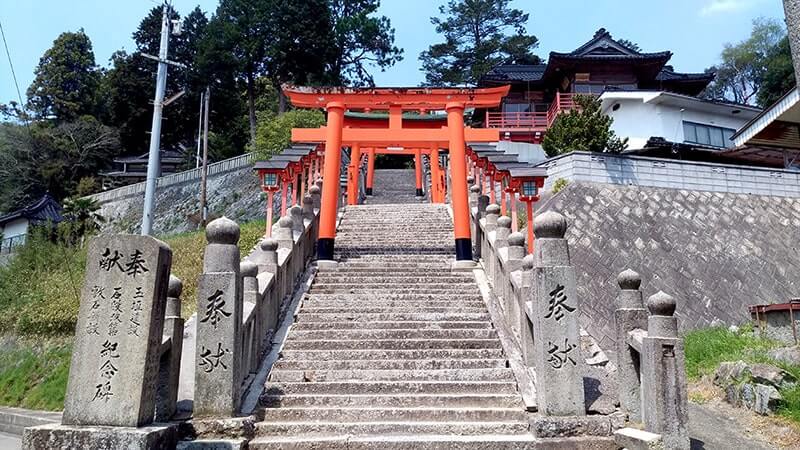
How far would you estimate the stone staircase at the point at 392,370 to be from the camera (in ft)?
17.4

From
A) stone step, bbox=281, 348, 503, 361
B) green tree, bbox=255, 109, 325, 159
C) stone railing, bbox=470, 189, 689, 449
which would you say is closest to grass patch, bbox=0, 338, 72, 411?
stone step, bbox=281, 348, 503, 361

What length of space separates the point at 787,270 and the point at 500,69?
21.7m

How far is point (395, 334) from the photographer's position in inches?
287

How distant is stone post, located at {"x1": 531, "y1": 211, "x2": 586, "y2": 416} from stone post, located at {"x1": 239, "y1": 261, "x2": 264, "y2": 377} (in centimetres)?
323

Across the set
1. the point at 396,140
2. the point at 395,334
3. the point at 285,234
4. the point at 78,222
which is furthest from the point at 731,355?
the point at 78,222

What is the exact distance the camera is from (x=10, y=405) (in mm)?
11945

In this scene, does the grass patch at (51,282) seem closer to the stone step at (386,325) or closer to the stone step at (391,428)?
the stone step at (386,325)

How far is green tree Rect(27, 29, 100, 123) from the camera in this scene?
38.7 m

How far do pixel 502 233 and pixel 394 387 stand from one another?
10.9 feet

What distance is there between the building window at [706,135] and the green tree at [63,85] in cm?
4009

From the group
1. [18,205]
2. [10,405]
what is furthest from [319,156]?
[18,205]

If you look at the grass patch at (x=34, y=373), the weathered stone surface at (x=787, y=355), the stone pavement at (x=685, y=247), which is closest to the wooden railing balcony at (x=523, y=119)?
the stone pavement at (x=685, y=247)

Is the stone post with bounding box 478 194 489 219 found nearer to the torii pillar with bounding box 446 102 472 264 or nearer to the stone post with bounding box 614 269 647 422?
the torii pillar with bounding box 446 102 472 264

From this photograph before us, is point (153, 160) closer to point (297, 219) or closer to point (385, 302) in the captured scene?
point (297, 219)
